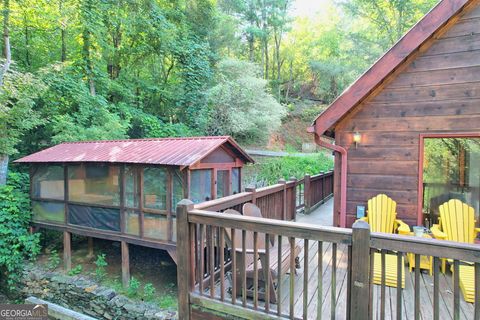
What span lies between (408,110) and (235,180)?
13.4ft

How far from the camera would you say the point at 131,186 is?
5.89 metres

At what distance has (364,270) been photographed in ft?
6.46

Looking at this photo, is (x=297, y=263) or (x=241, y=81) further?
(x=241, y=81)

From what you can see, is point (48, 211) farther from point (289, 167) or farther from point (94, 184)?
point (289, 167)

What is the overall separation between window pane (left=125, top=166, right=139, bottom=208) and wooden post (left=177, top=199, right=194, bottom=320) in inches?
138

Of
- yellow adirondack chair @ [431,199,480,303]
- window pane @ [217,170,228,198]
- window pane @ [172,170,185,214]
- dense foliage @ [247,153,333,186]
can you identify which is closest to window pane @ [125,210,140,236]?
window pane @ [172,170,185,214]

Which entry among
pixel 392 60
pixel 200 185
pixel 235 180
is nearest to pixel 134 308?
pixel 200 185

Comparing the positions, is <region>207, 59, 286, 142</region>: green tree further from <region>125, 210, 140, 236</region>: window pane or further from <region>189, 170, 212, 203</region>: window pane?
<region>125, 210, 140, 236</region>: window pane

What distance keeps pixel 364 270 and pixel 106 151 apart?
20.0 ft

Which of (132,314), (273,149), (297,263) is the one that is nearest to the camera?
(297,263)

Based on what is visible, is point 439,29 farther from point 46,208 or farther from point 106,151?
point 46,208

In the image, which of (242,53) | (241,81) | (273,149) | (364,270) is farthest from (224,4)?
(364,270)

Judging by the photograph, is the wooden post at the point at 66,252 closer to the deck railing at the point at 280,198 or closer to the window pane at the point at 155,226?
the window pane at the point at 155,226

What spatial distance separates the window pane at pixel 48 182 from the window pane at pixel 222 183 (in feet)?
12.9
